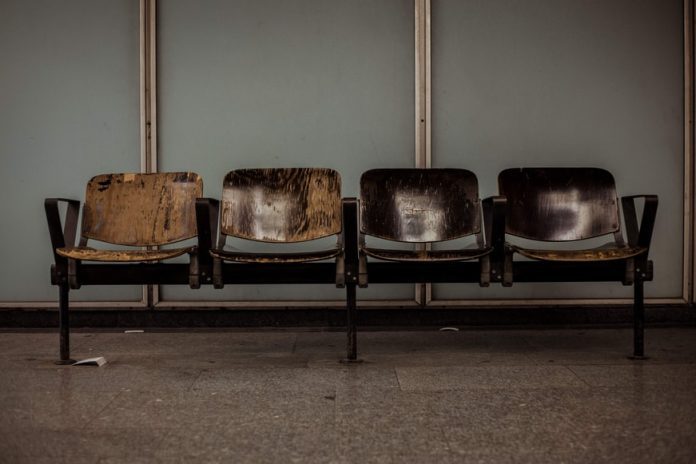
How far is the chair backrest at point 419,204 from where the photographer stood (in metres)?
2.96

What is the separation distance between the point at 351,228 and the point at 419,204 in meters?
0.51

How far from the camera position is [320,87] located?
3.64 m

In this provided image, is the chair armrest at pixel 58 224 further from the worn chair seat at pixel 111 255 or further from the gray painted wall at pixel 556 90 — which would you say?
the gray painted wall at pixel 556 90

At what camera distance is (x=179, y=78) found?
3.63 meters

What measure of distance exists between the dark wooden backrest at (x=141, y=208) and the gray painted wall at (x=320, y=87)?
2.05 feet

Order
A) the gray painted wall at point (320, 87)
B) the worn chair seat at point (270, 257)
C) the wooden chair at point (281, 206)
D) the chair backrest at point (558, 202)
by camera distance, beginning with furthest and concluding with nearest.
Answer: the gray painted wall at point (320, 87)
the chair backrest at point (558, 202)
the wooden chair at point (281, 206)
the worn chair seat at point (270, 257)

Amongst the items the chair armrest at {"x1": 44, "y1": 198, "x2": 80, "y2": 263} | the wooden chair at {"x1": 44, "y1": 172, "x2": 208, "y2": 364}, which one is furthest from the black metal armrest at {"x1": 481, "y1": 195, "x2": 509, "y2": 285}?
the chair armrest at {"x1": 44, "y1": 198, "x2": 80, "y2": 263}

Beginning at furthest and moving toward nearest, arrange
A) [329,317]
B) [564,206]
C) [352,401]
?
[329,317], [564,206], [352,401]

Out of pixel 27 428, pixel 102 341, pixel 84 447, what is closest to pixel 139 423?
pixel 84 447

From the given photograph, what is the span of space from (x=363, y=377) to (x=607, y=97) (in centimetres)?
248

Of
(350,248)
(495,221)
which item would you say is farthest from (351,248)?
(495,221)

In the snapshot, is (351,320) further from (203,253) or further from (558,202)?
(558,202)

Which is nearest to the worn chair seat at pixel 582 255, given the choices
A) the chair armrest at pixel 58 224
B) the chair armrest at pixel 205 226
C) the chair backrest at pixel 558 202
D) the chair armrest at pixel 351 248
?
the chair backrest at pixel 558 202

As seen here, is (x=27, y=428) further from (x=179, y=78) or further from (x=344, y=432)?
(x=179, y=78)
